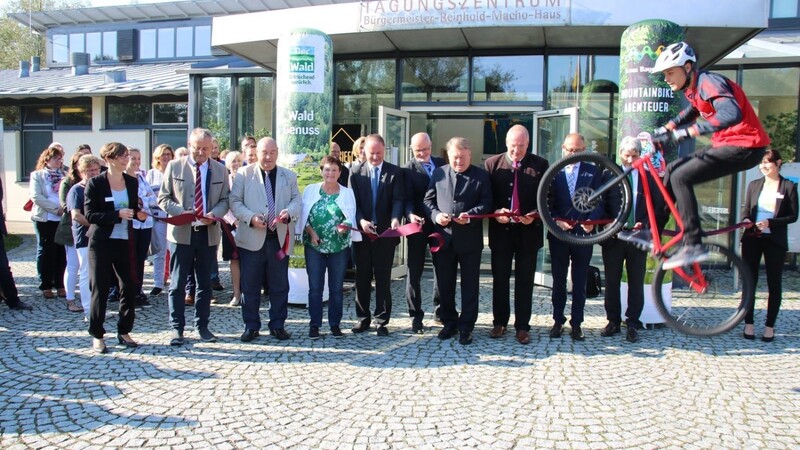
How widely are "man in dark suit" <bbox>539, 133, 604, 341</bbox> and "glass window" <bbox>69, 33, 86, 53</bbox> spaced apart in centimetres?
2215

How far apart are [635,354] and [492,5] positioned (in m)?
5.02

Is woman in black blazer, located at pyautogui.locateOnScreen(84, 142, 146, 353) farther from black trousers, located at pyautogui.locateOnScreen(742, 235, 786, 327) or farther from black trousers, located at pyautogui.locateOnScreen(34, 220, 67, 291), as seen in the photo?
black trousers, located at pyautogui.locateOnScreen(742, 235, 786, 327)

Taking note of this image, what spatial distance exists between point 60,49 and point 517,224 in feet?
75.0

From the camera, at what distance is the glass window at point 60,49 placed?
23203mm

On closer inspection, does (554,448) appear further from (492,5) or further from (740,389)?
(492,5)

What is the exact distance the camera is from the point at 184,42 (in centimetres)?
2119

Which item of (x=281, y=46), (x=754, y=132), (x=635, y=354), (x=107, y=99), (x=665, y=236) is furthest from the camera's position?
(x=107, y=99)

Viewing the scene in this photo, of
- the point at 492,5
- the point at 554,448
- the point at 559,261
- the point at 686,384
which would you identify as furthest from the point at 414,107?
the point at 554,448

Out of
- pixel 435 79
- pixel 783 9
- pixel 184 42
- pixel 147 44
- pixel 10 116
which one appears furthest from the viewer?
pixel 147 44

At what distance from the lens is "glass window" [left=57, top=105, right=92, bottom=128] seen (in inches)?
691

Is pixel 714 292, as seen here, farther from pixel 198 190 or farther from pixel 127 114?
pixel 127 114

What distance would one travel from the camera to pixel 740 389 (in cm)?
540

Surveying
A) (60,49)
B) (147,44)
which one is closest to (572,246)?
(147,44)

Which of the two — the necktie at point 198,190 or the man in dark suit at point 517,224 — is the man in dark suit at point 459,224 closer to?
the man in dark suit at point 517,224
